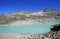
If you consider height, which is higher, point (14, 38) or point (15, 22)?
point (15, 22)

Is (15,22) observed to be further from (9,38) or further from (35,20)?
(9,38)

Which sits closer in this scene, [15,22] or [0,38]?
[0,38]

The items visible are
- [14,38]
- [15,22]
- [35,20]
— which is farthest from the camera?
[35,20]

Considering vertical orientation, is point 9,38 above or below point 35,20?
below

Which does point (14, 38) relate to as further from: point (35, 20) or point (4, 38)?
point (35, 20)

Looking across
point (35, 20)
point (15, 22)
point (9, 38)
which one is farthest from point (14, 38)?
point (35, 20)

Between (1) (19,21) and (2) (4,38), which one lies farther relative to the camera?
(1) (19,21)

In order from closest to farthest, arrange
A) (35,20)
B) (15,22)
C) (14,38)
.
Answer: (14,38), (15,22), (35,20)

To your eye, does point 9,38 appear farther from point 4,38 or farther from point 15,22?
point 15,22
